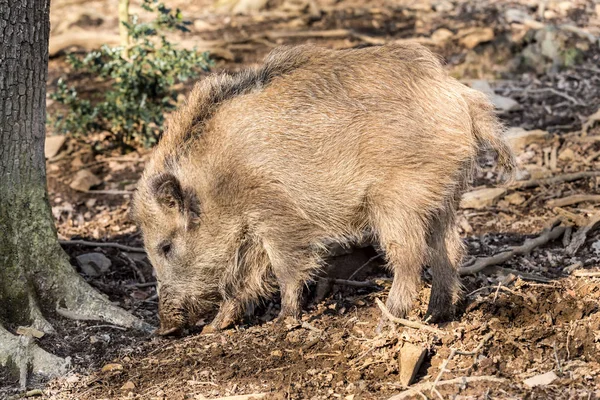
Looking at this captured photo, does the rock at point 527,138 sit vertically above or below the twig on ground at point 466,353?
above

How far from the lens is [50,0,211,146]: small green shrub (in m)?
8.63

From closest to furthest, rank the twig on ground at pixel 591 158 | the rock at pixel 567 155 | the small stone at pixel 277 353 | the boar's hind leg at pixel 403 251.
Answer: the small stone at pixel 277 353, the boar's hind leg at pixel 403 251, the twig on ground at pixel 591 158, the rock at pixel 567 155

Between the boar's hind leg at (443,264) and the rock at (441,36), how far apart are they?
7220 mm

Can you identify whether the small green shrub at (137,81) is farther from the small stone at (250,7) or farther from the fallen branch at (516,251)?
the small stone at (250,7)

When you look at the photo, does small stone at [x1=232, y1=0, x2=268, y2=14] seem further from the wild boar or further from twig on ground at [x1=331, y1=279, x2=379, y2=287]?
twig on ground at [x1=331, y1=279, x2=379, y2=287]

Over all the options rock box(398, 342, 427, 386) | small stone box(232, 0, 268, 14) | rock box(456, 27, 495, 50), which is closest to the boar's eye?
rock box(398, 342, 427, 386)

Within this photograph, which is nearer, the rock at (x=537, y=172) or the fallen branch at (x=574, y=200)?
the fallen branch at (x=574, y=200)

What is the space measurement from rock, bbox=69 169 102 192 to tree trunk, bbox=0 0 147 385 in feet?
9.56

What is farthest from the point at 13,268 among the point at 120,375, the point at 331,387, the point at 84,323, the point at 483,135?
the point at 483,135

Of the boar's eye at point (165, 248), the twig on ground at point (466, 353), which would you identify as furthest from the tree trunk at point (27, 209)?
the twig on ground at point (466, 353)

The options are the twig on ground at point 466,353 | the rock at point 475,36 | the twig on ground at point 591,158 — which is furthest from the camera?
the rock at point 475,36

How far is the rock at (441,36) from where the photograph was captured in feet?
40.0

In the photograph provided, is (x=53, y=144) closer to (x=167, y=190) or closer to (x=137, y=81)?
(x=137, y=81)

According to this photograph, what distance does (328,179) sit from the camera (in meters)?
5.31
